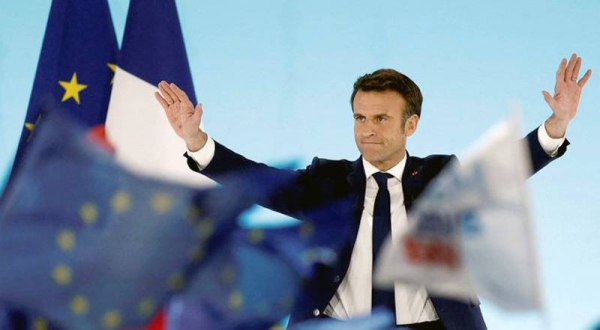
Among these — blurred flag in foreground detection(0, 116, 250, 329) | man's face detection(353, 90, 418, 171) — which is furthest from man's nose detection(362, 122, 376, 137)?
blurred flag in foreground detection(0, 116, 250, 329)

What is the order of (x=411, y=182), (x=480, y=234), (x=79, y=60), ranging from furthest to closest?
(x=79, y=60) < (x=411, y=182) < (x=480, y=234)

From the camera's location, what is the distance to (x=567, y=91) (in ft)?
8.76

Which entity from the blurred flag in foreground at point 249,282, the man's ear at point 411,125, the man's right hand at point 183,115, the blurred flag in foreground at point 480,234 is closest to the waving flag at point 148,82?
the man's right hand at point 183,115

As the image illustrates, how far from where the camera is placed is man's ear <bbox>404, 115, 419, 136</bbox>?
2.96m

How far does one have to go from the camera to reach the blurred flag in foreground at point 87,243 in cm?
156

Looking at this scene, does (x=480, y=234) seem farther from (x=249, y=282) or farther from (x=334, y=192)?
(x=334, y=192)

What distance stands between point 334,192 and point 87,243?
142 centimetres

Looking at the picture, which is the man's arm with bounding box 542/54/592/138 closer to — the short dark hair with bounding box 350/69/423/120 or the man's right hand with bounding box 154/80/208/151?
the short dark hair with bounding box 350/69/423/120

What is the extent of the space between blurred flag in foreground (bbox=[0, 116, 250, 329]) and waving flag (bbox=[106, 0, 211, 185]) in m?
2.68

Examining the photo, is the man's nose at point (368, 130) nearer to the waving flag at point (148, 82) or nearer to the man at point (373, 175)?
the man at point (373, 175)

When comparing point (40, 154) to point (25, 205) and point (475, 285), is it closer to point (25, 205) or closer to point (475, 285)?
point (25, 205)

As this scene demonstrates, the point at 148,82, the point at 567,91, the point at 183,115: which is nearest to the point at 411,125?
the point at 567,91

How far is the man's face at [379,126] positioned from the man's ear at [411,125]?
0.10ft

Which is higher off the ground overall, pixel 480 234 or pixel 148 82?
pixel 148 82
